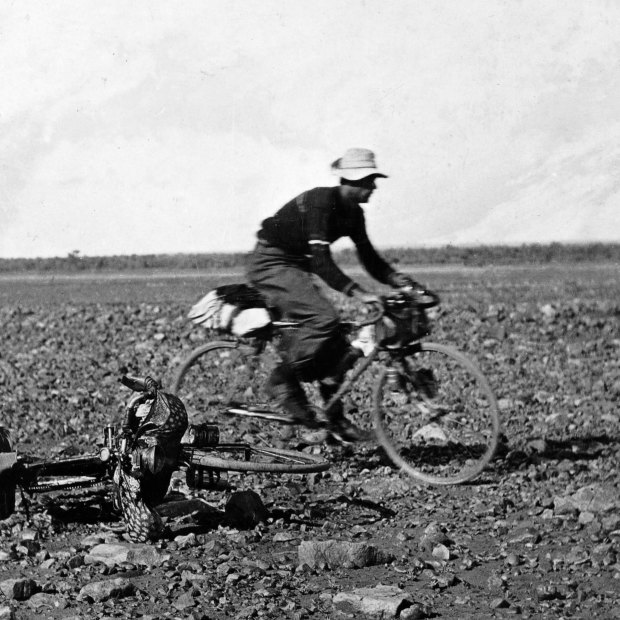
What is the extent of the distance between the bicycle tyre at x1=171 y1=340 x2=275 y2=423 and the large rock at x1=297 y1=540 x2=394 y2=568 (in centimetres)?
227

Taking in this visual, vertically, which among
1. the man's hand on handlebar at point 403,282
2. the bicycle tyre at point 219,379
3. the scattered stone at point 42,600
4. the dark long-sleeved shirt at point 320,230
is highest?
the dark long-sleeved shirt at point 320,230

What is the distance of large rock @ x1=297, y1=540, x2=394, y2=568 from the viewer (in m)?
5.06

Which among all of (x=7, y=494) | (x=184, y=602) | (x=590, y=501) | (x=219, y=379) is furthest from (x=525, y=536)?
(x=219, y=379)

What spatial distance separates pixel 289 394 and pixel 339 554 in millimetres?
1839

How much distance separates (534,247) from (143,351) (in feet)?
70.9

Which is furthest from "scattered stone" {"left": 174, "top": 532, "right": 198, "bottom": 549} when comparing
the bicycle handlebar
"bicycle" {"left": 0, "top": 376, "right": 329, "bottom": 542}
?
the bicycle handlebar

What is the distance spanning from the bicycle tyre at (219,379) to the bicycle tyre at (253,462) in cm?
109

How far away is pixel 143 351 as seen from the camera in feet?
39.0

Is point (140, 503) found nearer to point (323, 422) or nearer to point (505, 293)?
point (323, 422)

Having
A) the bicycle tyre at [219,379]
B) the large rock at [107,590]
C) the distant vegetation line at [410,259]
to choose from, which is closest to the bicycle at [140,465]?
the large rock at [107,590]

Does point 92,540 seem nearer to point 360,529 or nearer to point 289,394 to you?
point 360,529

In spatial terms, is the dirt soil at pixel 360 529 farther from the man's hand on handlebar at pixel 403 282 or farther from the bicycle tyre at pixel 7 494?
the man's hand on handlebar at pixel 403 282

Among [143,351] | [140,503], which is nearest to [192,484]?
[140,503]

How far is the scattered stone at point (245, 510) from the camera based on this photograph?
19.1 feet
